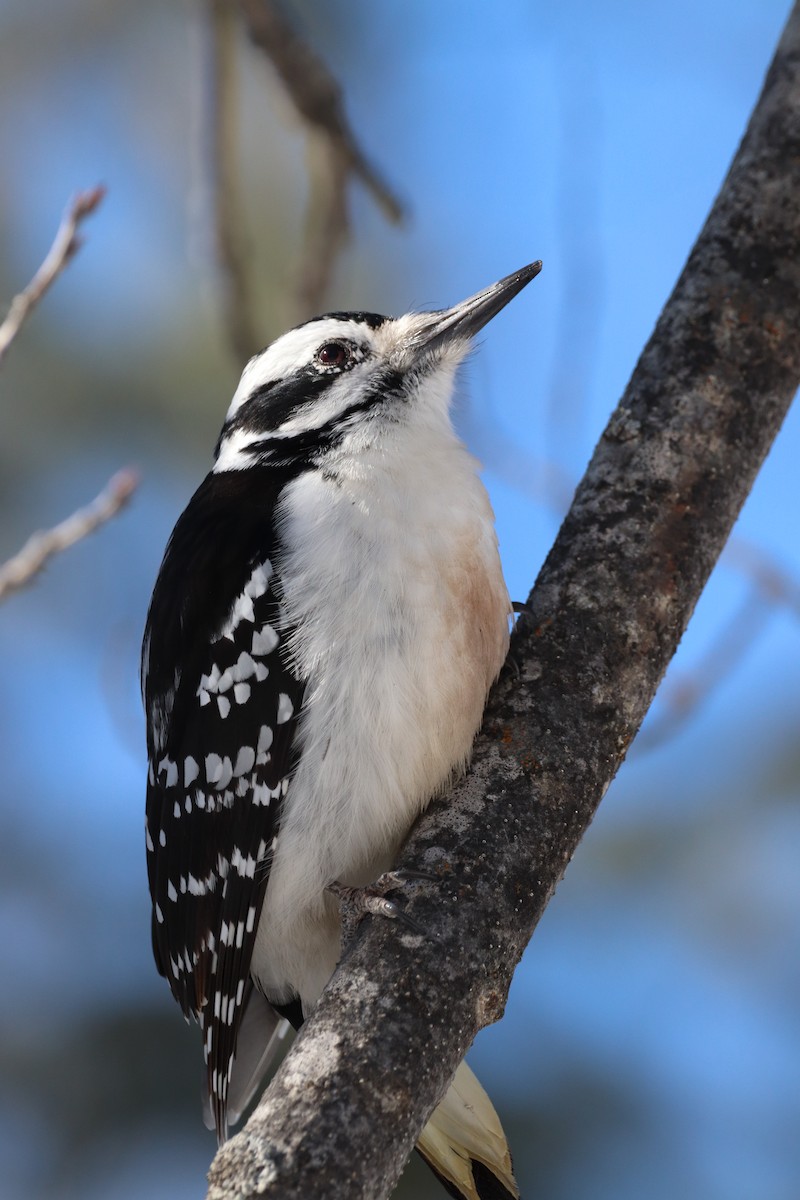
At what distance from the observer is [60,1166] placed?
19.1 ft

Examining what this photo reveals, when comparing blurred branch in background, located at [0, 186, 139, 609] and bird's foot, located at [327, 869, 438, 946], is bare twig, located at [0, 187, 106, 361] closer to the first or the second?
blurred branch in background, located at [0, 186, 139, 609]

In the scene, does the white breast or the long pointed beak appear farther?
the long pointed beak

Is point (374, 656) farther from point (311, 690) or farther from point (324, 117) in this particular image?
point (324, 117)

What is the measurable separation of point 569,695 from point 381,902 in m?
0.72

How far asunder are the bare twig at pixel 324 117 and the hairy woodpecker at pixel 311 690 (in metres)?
1.17

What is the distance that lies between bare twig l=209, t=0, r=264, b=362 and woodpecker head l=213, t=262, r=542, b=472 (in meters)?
0.81

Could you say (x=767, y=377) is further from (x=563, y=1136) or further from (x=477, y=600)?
(x=563, y=1136)

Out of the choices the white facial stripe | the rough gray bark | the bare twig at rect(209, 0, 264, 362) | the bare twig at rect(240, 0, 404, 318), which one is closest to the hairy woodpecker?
the white facial stripe

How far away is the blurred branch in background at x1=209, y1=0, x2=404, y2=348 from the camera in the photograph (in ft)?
14.6

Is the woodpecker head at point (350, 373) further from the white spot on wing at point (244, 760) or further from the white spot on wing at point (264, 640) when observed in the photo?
the white spot on wing at point (244, 760)

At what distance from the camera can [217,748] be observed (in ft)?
10.4

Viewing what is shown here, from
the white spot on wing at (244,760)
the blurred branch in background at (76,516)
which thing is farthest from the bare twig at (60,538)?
the white spot on wing at (244,760)

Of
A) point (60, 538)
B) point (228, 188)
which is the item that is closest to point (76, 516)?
point (60, 538)

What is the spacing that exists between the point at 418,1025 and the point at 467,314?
2123 mm
